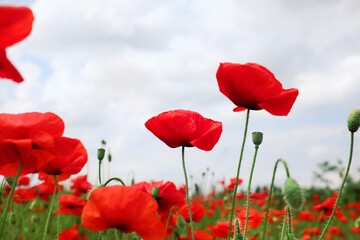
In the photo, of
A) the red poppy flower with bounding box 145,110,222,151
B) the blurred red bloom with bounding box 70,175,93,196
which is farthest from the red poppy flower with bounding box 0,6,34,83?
the blurred red bloom with bounding box 70,175,93,196

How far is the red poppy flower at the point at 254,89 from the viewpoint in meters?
1.24

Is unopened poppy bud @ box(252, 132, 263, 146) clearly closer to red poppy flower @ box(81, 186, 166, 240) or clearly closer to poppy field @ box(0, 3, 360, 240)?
poppy field @ box(0, 3, 360, 240)

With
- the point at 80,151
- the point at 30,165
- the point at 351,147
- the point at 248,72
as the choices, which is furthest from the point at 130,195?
the point at 351,147

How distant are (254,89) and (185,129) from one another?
25cm

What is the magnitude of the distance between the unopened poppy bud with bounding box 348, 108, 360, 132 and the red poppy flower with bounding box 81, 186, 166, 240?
65cm

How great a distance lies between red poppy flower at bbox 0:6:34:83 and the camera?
2.45 feet

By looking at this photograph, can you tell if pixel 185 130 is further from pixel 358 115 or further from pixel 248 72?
pixel 358 115

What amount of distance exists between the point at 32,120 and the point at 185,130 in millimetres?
513

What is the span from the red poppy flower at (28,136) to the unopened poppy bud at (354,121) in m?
0.84

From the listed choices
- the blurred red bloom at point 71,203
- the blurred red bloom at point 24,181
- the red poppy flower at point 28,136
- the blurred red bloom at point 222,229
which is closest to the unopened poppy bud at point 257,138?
the red poppy flower at point 28,136

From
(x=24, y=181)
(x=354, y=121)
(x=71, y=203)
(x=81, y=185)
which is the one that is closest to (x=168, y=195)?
(x=354, y=121)

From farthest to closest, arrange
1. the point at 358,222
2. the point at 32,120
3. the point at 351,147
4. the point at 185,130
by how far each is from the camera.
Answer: the point at 358,222 < the point at 185,130 < the point at 351,147 < the point at 32,120

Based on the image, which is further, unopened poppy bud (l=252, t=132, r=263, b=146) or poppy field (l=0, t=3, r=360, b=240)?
unopened poppy bud (l=252, t=132, r=263, b=146)

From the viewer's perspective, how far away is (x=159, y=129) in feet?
4.36
